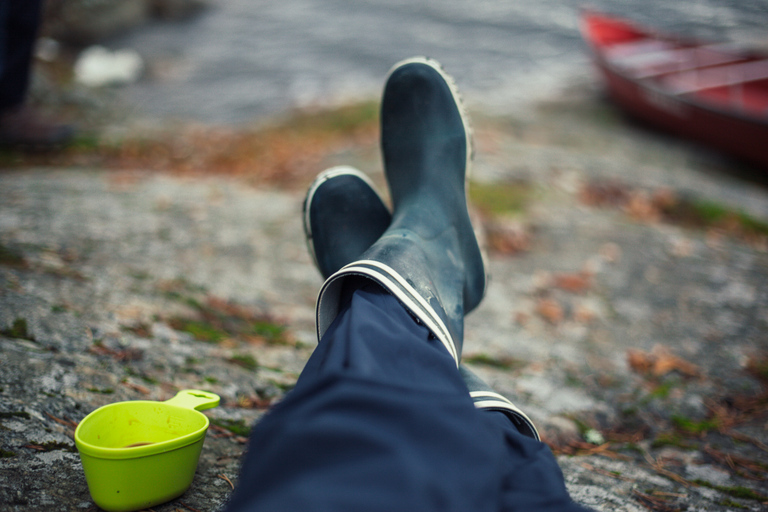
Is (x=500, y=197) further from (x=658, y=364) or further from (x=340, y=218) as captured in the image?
(x=340, y=218)

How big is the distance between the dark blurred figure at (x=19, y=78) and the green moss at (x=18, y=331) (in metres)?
2.66

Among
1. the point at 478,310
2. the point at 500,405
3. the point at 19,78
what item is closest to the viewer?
the point at 500,405

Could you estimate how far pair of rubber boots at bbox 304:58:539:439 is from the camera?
1071mm

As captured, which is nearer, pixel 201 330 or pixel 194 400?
pixel 194 400

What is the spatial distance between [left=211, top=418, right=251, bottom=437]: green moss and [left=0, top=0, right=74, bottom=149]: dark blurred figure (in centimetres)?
318

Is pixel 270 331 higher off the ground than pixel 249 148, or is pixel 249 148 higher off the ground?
pixel 249 148

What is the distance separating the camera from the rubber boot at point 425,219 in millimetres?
1079

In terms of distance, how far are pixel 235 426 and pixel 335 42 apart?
33.9 feet

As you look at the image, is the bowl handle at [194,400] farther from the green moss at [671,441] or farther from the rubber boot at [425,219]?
the green moss at [671,441]

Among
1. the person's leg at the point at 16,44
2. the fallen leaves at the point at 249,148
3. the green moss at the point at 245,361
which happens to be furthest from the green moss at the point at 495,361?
the person's leg at the point at 16,44

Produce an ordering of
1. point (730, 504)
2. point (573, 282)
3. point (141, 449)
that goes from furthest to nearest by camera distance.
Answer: point (573, 282), point (730, 504), point (141, 449)

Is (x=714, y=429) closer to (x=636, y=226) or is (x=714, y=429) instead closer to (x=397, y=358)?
(x=397, y=358)

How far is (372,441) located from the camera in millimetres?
703

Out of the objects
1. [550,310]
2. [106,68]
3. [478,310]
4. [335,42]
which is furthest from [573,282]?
[335,42]
